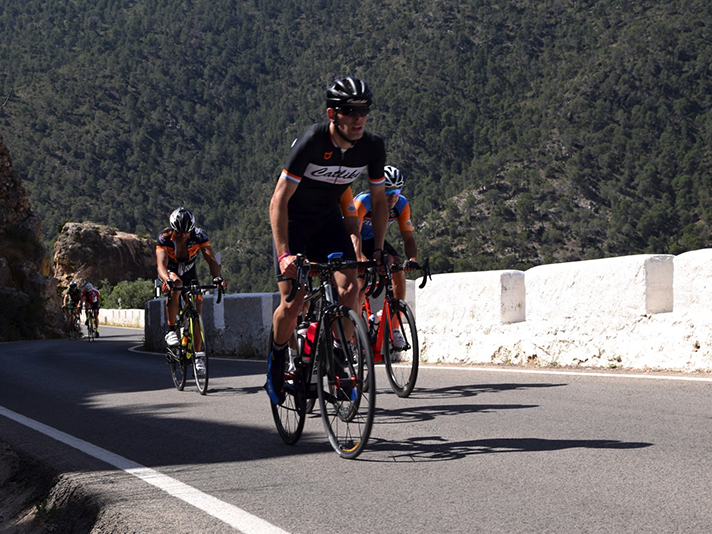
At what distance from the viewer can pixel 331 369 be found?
16.0 ft

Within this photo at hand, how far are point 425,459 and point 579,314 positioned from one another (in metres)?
4.70

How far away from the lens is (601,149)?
273 ft

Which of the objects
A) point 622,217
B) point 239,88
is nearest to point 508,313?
point 622,217

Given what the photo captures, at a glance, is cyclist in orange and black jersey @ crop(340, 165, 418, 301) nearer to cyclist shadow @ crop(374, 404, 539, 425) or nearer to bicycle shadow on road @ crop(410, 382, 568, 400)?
bicycle shadow on road @ crop(410, 382, 568, 400)

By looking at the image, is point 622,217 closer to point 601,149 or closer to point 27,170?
A: point 601,149

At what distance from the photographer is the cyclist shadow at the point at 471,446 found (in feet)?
15.9

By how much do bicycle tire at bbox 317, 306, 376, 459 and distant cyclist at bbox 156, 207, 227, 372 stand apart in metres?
4.39

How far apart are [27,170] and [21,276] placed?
65.1 meters

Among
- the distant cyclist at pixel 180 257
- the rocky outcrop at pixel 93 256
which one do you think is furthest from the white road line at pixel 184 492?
the rocky outcrop at pixel 93 256

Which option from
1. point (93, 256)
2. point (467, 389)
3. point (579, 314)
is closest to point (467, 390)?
point (467, 389)

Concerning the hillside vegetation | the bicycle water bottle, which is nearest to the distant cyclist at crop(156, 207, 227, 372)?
the bicycle water bottle

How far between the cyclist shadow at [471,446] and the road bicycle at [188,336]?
4183mm

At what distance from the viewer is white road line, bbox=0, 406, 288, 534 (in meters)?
3.63

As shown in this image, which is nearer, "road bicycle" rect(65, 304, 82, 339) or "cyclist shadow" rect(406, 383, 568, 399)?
"cyclist shadow" rect(406, 383, 568, 399)
